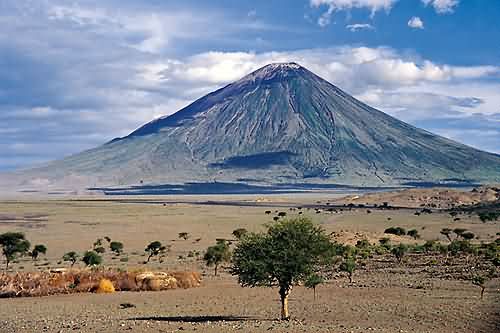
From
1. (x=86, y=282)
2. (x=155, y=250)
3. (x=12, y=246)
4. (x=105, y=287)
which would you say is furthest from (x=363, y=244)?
(x=86, y=282)

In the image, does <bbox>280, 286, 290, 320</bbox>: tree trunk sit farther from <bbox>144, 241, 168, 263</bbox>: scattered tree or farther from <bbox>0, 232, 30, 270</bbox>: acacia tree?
<bbox>0, 232, 30, 270</bbox>: acacia tree

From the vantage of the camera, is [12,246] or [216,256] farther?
[12,246]

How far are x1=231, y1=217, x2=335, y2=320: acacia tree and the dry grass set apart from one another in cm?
1085

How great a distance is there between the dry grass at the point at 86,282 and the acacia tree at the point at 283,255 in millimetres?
10845

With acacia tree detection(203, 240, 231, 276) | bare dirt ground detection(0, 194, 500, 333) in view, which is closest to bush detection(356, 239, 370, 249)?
bare dirt ground detection(0, 194, 500, 333)

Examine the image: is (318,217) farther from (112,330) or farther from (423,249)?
(112,330)

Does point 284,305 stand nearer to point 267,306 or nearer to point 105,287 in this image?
point 267,306

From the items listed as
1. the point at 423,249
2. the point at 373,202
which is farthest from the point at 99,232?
the point at 373,202

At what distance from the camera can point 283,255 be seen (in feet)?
84.3

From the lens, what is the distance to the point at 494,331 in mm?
22766

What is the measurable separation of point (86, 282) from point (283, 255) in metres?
14.4

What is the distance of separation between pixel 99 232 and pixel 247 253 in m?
54.9

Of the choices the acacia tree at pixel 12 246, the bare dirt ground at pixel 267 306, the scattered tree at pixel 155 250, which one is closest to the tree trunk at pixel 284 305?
the bare dirt ground at pixel 267 306

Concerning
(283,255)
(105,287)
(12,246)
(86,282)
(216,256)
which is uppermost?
(283,255)
